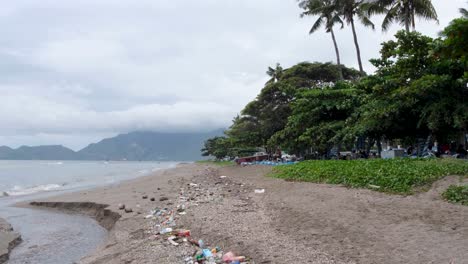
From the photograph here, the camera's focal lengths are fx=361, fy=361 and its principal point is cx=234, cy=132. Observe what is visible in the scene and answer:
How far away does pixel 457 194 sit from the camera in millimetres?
8852

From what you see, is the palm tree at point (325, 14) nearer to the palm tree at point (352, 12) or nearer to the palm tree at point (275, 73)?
the palm tree at point (352, 12)

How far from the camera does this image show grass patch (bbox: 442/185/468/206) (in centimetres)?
850

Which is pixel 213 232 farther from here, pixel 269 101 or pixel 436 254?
pixel 269 101

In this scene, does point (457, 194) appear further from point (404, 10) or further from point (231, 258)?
point (404, 10)

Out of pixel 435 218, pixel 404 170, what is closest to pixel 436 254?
pixel 435 218

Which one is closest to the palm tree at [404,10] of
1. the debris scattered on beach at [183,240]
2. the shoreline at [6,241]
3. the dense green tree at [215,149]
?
the debris scattered on beach at [183,240]

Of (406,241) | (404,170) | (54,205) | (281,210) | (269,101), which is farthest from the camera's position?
(269,101)

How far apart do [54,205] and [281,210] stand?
13.8 metres

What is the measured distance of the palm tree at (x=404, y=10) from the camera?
71.9 ft

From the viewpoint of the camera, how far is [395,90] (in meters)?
15.6

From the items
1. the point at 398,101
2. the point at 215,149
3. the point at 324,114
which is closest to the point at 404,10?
the point at 324,114

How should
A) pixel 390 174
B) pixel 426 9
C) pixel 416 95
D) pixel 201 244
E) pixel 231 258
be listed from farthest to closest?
pixel 426 9 → pixel 416 95 → pixel 390 174 → pixel 201 244 → pixel 231 258

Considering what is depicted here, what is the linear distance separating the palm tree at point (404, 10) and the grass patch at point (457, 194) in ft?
48.9

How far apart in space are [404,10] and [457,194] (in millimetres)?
17466
